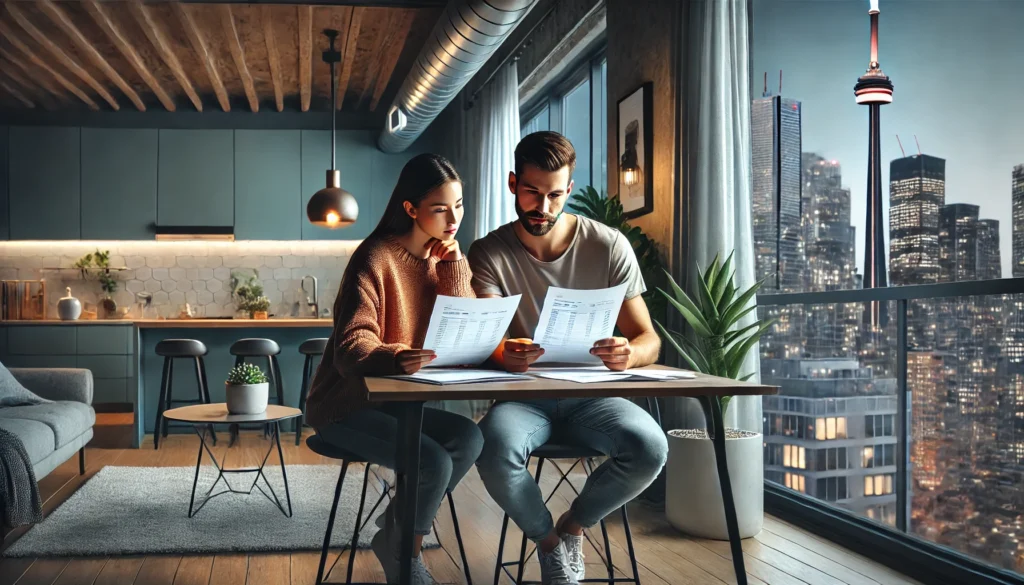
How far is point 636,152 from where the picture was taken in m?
4.29

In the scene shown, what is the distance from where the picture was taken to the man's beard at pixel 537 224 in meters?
2.40

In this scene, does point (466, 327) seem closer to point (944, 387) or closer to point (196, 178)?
point (944, 387)

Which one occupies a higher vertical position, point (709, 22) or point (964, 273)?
point (709, 22)

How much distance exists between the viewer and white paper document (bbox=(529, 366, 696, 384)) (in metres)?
1.93

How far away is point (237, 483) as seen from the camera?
171 inches

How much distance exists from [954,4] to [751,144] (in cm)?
108

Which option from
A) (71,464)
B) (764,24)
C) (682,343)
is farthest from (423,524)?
(71,464)

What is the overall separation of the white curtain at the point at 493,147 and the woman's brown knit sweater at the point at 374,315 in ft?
12.8

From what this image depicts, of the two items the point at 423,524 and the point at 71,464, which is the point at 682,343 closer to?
the point at 423,524

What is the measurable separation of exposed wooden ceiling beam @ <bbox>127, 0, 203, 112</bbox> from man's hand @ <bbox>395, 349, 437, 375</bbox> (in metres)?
3.95

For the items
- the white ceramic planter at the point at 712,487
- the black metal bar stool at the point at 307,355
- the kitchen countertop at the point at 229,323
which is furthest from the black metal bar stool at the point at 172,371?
the white ceramic planter at the point at 712,487

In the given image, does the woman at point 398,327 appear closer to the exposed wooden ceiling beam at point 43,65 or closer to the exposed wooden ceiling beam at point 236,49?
the exposed wooden ceiling beam at point 236,49

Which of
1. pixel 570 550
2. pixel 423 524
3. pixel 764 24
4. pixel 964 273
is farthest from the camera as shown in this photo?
pixel 764 24

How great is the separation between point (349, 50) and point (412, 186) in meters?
4.23
